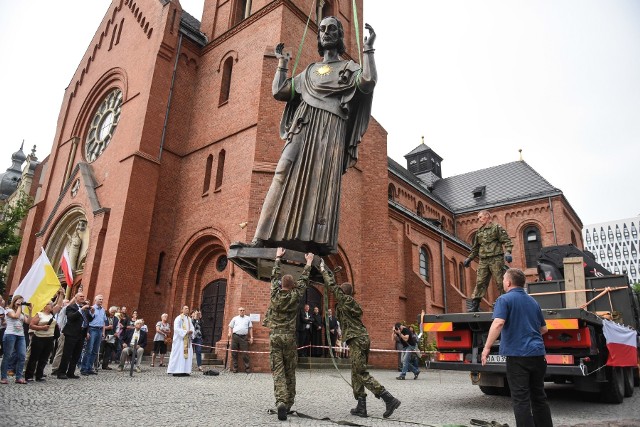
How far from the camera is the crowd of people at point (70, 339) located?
25.0ft

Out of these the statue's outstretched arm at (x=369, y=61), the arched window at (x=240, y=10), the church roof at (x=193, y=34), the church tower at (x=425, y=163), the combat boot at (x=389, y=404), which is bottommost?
the combat boot at (x=389, y=404)

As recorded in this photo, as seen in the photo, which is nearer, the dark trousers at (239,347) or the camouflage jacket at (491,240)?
the camouflage jacket at (491,240)

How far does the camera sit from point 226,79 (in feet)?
59.9

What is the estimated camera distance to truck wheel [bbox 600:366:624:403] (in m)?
6.71

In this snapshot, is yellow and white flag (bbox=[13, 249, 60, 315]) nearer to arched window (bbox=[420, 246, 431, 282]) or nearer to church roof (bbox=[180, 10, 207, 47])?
church roof (bbox=[180, 10, 207, 47])

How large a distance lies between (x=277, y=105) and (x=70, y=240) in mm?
10811

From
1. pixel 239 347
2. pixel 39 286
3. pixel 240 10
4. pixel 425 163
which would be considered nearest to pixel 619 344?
pixel 239 347

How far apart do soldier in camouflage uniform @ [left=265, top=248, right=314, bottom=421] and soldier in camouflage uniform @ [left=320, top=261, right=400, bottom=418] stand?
368 mm

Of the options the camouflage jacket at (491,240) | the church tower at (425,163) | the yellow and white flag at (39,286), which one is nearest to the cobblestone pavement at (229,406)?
the yellow and white flag at (39,286)

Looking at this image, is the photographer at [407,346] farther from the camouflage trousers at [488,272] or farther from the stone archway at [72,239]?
the stone archway at [72,239]

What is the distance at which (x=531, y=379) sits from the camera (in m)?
3.92

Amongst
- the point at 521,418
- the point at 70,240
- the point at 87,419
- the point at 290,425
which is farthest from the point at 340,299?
the point at 70,240

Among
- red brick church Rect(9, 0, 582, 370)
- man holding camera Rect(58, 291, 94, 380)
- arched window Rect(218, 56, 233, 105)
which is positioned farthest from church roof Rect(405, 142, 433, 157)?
man holding camera Rect(58, 291, 94, 380)

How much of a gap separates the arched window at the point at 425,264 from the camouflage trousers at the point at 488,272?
767 inches
